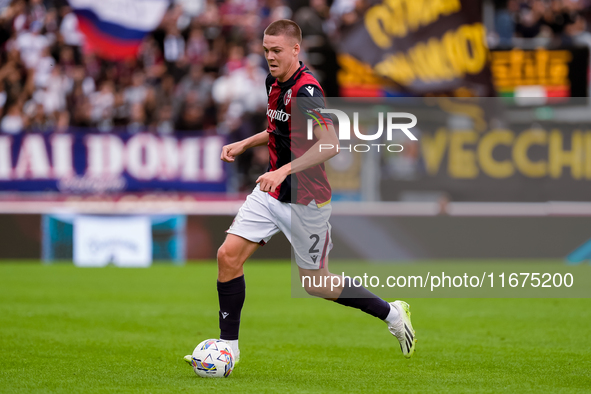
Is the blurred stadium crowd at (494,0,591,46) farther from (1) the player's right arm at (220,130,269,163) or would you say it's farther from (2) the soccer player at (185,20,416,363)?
(2) the soccer player at (185,20,416,363)

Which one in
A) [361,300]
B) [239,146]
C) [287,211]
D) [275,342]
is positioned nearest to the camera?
[287,211]

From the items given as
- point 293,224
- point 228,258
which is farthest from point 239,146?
point 228,258

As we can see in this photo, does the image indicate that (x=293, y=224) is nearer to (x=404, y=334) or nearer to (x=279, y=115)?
(x=279, y=115)

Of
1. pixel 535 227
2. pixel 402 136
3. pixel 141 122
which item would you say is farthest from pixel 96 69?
pixel 535 227

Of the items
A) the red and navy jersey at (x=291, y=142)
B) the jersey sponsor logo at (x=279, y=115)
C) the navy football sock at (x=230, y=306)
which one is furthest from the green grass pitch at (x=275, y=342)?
the jersey sponsor logo at (x=279, y=115)

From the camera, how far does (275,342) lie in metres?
6.63

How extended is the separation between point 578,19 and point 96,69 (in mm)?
8888

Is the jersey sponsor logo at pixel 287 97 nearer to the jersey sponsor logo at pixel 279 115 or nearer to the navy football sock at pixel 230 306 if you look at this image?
the jersey sponsor logo at pixel 279 115

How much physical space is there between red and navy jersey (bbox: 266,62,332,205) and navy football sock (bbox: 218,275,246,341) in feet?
2.11

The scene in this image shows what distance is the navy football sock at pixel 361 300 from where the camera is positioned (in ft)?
18.0

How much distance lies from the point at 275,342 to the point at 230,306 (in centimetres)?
141

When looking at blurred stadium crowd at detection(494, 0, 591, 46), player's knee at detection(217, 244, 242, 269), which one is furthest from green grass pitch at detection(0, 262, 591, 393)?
blurred stadium crowd at detection(494, 0, 591, 46)

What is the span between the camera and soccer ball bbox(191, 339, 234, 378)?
16.6 feet

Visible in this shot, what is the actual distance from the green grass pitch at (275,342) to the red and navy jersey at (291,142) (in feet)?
3.80
